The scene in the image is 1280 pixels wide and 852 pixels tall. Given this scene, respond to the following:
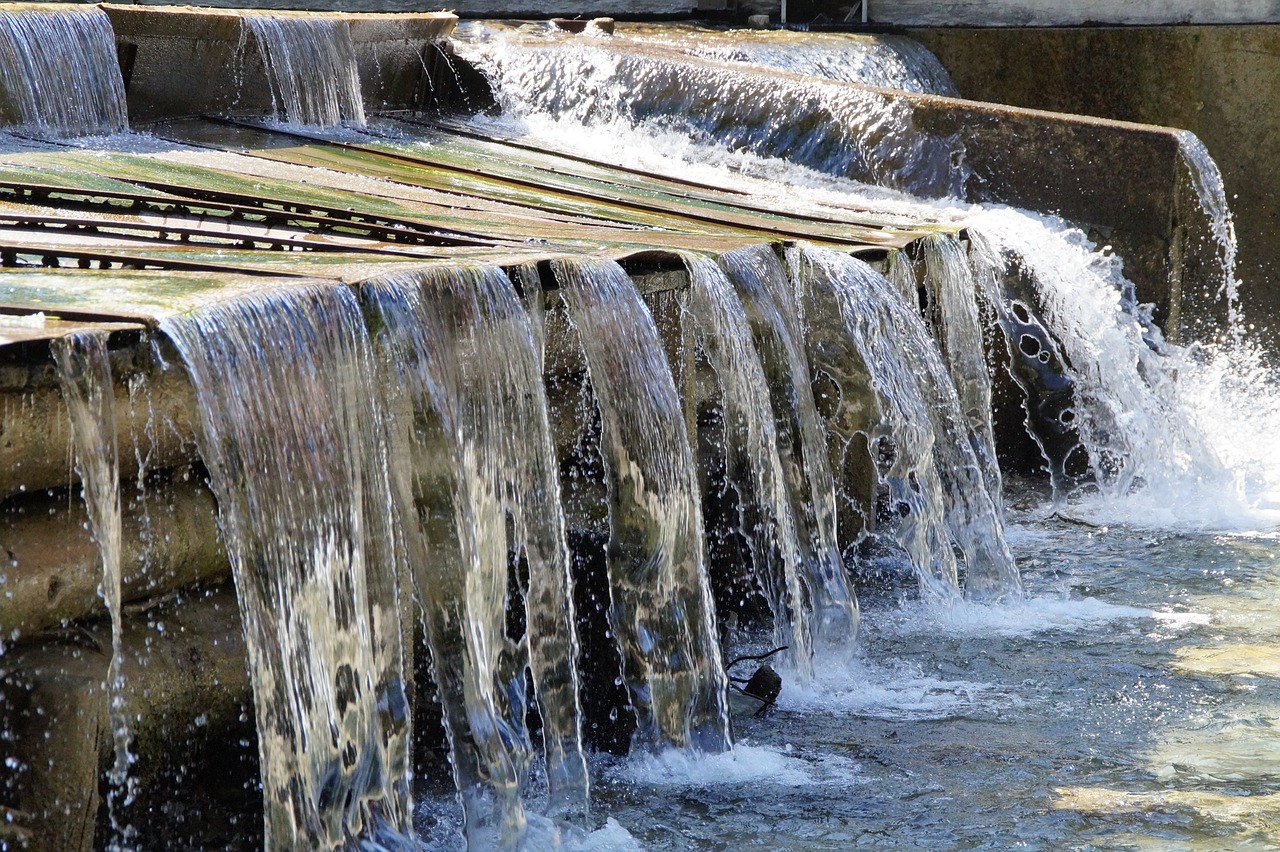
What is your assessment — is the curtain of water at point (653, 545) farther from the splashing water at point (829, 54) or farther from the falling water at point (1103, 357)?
the splashing water at point (829, 54)

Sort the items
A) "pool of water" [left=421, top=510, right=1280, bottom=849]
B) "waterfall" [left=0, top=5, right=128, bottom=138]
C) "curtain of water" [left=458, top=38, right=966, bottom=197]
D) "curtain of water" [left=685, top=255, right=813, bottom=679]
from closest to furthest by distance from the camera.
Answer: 1. "pool of water" [left=421, top=510, right=1280, bottom=849]
2. "curtain of water" [left=685, top=255, right=813, bottom=679]
3. "waterfall" [left=0, top=5, right=128, bottom=138]
4. "curtain of water" [left=458, top=38, right=966, bottom=197]

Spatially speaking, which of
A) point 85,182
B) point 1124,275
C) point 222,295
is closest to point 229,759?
point 222,295

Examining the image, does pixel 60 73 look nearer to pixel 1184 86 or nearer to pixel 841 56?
pixel 841 56

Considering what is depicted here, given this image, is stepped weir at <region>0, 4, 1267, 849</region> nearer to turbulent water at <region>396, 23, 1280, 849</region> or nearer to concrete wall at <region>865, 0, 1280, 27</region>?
turbulent water at <region>396, 23, 1280, 849</region>

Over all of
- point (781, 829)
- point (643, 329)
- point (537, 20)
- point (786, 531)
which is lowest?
point (781, 829)

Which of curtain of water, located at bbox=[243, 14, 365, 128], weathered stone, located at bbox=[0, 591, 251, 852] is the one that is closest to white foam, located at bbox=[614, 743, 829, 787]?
weathered stone, located at bbox=[0, 591, 251, 852]

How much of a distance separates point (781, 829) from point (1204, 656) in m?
2.23

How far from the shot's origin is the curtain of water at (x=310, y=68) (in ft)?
26.4

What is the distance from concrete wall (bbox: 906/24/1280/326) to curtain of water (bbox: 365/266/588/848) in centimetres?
712

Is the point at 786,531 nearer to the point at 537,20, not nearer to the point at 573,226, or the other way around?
the point at 573,226

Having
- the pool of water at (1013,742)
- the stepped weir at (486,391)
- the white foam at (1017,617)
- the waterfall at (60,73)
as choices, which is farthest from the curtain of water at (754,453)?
the waterfall at (60,73)

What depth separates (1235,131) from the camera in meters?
10.3

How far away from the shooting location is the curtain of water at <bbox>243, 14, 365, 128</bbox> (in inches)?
316

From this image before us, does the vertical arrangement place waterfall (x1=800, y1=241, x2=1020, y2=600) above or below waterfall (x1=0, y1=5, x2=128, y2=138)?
below
